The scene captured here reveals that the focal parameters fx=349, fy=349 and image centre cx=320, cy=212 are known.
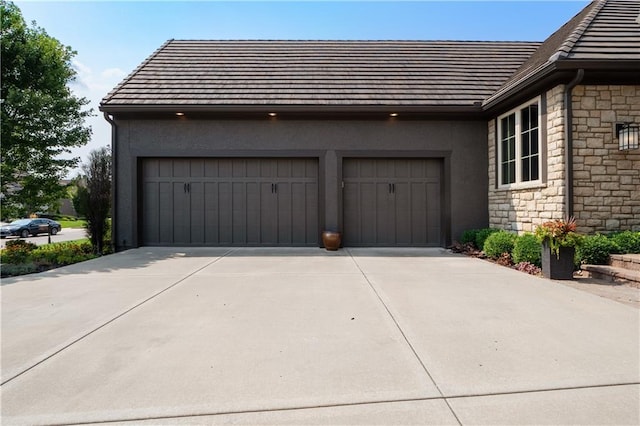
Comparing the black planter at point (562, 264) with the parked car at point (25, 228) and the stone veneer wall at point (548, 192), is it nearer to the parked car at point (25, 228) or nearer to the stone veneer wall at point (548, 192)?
the stone veneer wall at point (548, 192)

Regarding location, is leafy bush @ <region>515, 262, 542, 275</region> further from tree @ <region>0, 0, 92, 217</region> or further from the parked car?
the parked car

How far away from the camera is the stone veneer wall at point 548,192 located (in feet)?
22.0

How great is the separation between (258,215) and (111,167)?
166 inches

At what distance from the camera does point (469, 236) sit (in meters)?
8.93

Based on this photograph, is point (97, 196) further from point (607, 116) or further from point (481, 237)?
point (607, 116)

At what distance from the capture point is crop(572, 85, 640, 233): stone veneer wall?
21.9 ft

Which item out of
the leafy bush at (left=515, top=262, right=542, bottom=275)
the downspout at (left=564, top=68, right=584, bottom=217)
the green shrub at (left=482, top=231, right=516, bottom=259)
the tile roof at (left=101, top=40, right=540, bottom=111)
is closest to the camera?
the leafy bush at (left=515, top=262, right=542, bottom=275)

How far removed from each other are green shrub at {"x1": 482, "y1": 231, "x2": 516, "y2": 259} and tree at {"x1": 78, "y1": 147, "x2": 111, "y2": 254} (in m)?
9.60

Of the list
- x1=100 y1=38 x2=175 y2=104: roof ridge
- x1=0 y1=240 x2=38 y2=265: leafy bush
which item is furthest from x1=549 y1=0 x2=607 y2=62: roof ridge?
x1=0 y1=240 x2=38 y2=265: leafy bush

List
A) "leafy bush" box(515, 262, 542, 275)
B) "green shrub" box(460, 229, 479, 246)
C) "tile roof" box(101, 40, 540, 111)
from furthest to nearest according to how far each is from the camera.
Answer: "tile roof" box(101, 40, 540, 111) → "green shrub" box(460, 229, 479, 246) → "leafy bush" box(515, 262, 542, 275)

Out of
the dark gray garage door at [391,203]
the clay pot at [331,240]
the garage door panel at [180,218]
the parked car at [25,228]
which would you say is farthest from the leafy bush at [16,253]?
the parked car at [25,228]

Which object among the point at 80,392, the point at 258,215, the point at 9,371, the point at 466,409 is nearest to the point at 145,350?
the point at 80,392

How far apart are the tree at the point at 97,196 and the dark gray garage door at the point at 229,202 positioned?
3.17 feet

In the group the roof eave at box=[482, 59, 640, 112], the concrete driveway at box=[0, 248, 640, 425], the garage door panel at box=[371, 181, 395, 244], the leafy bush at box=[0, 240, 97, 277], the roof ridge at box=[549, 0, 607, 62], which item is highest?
the roof ridge at box=[549, 0, 607, 62]
